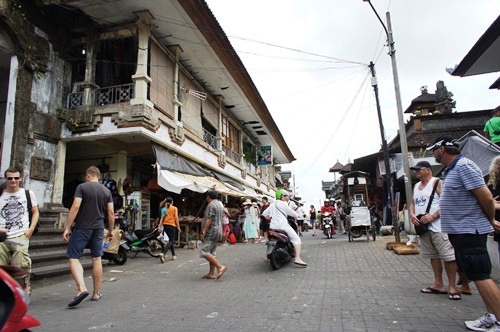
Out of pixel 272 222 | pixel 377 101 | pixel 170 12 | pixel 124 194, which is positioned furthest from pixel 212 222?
pixel 377 101

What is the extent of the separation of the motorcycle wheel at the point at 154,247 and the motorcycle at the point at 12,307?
299 inches

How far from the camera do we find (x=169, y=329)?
3562 millimetres

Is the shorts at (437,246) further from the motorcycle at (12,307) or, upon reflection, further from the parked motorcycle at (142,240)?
the parked motorcycle at (142,240)

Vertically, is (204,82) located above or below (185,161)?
above

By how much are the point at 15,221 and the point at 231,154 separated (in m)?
14.5

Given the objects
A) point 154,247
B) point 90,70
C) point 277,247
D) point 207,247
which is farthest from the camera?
point 90,70

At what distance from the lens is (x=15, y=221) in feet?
15.8

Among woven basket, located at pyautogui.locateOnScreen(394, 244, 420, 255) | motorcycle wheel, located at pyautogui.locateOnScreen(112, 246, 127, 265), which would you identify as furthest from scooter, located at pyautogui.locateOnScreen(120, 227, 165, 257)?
woven basket, located at pyautogui.locateOnScreen(394, 244, 420, 255)

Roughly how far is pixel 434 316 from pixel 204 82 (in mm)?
13208

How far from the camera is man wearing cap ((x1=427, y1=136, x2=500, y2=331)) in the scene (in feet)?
10.5

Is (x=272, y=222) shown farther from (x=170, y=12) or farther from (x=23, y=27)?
(x=23, y=27)

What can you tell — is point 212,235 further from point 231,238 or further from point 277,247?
→ point 231,238

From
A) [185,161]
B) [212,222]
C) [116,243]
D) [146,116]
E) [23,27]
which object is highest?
[23,27]

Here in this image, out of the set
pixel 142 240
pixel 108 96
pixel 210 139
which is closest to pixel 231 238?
pixel 210 139
